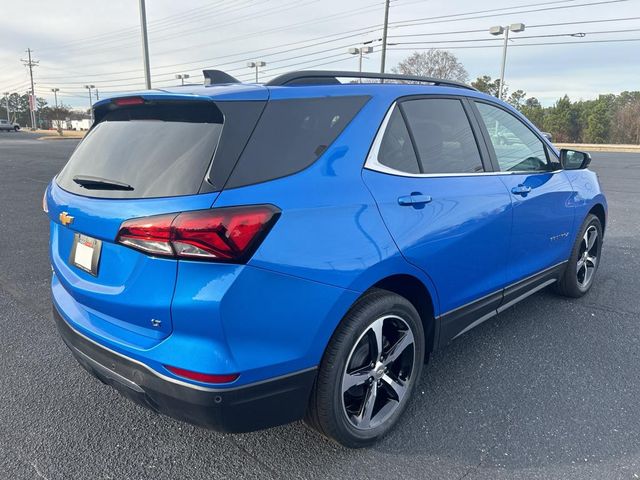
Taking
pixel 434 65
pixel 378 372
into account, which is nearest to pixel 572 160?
pixel 378 372

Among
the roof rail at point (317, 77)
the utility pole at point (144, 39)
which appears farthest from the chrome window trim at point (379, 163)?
the utility pole at point (144, 39)

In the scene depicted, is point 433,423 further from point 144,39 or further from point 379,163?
point 144,39

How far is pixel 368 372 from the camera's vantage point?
7.99 ft

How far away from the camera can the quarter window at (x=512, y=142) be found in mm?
3342

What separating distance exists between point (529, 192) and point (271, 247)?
90.8 inches

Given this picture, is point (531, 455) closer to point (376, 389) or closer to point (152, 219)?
point (376, 389)

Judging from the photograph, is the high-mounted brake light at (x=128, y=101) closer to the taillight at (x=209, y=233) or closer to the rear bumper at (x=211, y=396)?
the taillight at (x=209, y=233)

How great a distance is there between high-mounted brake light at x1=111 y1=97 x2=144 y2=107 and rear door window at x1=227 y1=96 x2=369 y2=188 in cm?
68

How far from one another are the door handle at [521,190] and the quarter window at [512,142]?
0.45 ft

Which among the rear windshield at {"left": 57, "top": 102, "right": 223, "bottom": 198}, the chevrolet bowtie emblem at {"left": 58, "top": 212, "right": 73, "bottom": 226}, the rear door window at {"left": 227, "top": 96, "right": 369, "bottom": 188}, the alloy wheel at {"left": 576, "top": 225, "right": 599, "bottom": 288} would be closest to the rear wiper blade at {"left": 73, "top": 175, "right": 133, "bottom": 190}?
the rear windshield at {"left": 57, "top": 102, "right": 223, "bottom": 198}

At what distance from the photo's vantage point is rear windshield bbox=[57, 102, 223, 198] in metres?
1.94

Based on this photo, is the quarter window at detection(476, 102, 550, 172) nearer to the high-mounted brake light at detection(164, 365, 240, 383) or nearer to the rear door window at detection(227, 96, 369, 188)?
the rear door window at detection(227, 96, 369, 188)

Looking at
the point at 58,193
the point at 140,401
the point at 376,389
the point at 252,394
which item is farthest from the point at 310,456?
the point at 58,193

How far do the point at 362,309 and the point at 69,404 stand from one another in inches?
71.3
